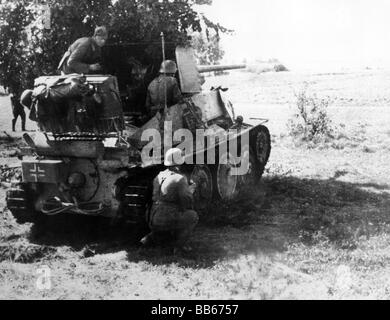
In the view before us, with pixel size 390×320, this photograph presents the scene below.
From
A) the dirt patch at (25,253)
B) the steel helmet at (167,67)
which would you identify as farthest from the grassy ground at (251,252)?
the steel helmet at (167,67)

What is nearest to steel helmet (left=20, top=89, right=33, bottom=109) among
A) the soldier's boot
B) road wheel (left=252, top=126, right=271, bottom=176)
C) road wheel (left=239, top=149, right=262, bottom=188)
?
the soldier's boot

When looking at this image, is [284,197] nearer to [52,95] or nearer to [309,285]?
[309,285]

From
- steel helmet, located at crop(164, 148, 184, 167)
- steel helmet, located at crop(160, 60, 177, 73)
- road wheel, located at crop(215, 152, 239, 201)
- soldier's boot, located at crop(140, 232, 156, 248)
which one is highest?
steel helmet, located at crop(160, 60, 177, 73)

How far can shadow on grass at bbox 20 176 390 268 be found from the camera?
7430 mm

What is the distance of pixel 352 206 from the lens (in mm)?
9695

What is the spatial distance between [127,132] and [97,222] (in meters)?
1.59

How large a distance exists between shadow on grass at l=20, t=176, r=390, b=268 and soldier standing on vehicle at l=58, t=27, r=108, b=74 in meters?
2.47

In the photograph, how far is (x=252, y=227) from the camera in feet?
28.0

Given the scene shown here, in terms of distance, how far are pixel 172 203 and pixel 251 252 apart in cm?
127

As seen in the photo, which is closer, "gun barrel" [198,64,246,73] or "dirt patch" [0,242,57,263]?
"dirt patch" [0,242,57,263]

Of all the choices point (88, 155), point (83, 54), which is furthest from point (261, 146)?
point (88, 155)

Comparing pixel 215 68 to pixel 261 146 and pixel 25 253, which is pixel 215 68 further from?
pixel 25 253

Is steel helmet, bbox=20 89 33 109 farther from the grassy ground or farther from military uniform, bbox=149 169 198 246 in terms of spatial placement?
military uniform, bbox=149 169 198 246

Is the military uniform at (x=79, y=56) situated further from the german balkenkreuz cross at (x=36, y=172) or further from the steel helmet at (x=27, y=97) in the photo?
the german balkenkreuz cross at (x=36, y=172)
